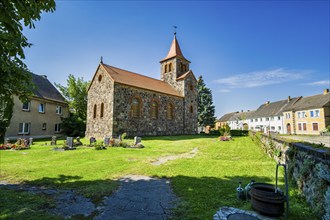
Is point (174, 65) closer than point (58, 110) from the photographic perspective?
No

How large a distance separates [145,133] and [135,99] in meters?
4.55

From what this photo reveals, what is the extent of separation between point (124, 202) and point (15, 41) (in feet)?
14.5

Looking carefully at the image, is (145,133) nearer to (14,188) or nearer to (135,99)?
(135,99)

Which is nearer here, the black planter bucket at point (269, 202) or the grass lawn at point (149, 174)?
the black planter bucket at point (269, 202)

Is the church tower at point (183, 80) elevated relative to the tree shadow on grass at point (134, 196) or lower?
elevated

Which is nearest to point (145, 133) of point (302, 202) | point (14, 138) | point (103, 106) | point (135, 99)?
point (135, 99)

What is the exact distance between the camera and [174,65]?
3192 centimetres

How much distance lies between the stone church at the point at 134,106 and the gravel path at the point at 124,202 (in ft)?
49.5

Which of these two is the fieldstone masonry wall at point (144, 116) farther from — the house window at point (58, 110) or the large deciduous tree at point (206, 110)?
the house window at point (58, 110)

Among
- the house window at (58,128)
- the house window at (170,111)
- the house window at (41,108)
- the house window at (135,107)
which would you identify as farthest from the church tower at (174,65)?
the house window at (41,108)

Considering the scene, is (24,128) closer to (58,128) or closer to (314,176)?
(58,128)

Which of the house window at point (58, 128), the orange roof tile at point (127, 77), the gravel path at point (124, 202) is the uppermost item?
the orange roof tile at point (127, 77)

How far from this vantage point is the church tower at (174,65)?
31.8 meters

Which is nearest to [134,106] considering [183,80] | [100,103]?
[100,103]
